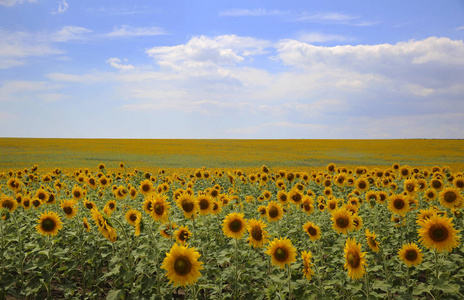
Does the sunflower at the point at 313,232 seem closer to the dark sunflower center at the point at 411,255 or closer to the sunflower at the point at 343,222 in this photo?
the sunflower at the point at 343,222

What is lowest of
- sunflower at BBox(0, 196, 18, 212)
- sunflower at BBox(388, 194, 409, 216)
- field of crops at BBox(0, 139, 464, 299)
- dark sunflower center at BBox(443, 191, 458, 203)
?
field of crops at BBox(0, 139, 464, 299)

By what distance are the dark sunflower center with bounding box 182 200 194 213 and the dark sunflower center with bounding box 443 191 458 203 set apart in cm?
523

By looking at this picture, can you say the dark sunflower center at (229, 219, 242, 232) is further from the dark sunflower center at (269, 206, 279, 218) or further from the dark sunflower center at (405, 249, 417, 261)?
the dark sunflower center at (405, 249, 417, 261)

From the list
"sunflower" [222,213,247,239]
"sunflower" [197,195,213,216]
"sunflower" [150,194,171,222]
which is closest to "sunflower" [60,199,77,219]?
"sunflower" [150,194,171,222]

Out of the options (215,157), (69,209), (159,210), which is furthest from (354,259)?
(215,157)

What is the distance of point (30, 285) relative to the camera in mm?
5418

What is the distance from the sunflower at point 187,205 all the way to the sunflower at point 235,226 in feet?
2.39

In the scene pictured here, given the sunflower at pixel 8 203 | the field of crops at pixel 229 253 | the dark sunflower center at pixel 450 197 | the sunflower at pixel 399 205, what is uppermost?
the dark sunflower center at pixel 450 197

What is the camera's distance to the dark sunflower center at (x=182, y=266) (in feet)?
12.2

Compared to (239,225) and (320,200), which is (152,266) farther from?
(320,200)

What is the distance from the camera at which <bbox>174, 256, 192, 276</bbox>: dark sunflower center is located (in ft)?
Answer: 12.2

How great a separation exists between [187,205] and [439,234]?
368cm

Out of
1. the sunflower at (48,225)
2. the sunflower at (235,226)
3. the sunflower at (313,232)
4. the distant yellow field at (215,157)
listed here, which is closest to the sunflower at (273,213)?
the sunflower at (313,232)

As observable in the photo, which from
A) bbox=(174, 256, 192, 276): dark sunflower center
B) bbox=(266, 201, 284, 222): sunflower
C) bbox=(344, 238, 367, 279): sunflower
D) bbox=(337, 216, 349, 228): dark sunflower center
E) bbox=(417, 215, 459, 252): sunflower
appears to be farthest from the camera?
bbox=(266, 201, 284, 222): sunflower
